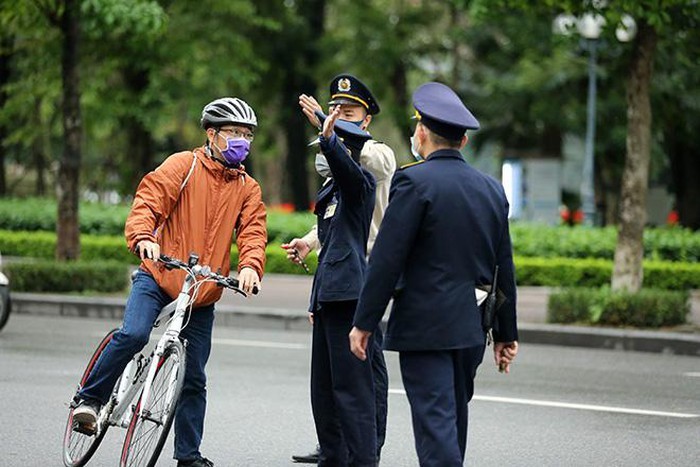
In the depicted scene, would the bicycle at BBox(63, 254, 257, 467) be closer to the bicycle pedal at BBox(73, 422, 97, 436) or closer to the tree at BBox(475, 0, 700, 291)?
the bicycle pedal at BBox(73, 422, 97, 436)

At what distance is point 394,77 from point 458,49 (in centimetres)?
175

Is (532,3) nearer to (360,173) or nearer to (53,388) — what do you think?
(53,388)

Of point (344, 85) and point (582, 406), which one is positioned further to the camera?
point (582, 406)

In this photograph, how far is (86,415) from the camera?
21.8 feet

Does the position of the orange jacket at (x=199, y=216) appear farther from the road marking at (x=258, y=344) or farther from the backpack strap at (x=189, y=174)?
the road marking at (x=258, y=344)

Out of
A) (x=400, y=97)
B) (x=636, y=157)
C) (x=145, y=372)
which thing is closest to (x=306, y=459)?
(x=145, y=372)

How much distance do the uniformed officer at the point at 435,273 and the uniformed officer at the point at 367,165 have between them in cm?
112

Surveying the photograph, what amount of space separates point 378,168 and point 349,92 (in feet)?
1.43

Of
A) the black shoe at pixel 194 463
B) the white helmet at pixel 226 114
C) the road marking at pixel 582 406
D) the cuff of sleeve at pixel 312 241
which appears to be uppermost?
the white helmet at pixel 226 114

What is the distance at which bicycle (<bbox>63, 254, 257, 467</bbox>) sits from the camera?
20.6 feet

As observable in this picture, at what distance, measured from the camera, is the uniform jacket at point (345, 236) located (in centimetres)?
636

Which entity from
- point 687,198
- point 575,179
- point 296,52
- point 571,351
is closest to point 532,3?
point 571,351

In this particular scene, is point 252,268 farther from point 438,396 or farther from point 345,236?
point 438,396

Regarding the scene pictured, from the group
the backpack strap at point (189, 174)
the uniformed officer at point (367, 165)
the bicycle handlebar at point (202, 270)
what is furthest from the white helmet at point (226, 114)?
the bicycle handlebar at point (202, 270)
